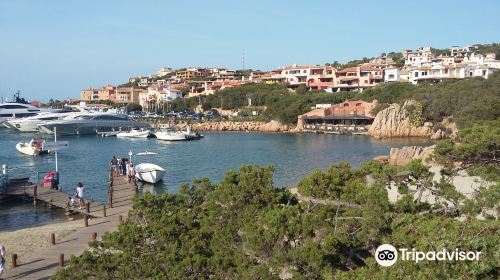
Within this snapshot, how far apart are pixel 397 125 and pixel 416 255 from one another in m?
56.0

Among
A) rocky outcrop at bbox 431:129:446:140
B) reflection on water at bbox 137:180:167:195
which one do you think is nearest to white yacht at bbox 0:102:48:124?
reflection on water at bbox 137:180:167:195

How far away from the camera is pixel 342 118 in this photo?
67.8 meters

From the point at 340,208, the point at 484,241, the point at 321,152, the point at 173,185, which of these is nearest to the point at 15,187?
the point at 173,185

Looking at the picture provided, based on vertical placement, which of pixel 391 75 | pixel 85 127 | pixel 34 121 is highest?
pixel 391 75

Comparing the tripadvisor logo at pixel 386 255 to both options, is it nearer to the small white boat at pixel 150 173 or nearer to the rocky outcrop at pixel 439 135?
the small white boat at pixel 150 173

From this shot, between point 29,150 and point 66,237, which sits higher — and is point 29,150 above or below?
above

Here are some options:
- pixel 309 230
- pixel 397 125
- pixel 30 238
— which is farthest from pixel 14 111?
pixel 309 230

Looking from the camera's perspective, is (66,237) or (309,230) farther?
(66,237)

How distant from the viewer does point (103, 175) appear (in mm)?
33406

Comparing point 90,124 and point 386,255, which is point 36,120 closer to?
point 90,124

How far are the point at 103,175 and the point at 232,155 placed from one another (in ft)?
43.7

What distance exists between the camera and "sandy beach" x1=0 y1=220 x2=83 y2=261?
1496 centimetres

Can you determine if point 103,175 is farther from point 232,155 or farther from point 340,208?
point 340,208

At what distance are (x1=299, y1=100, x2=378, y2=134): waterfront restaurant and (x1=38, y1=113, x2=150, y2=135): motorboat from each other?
2404 cm
